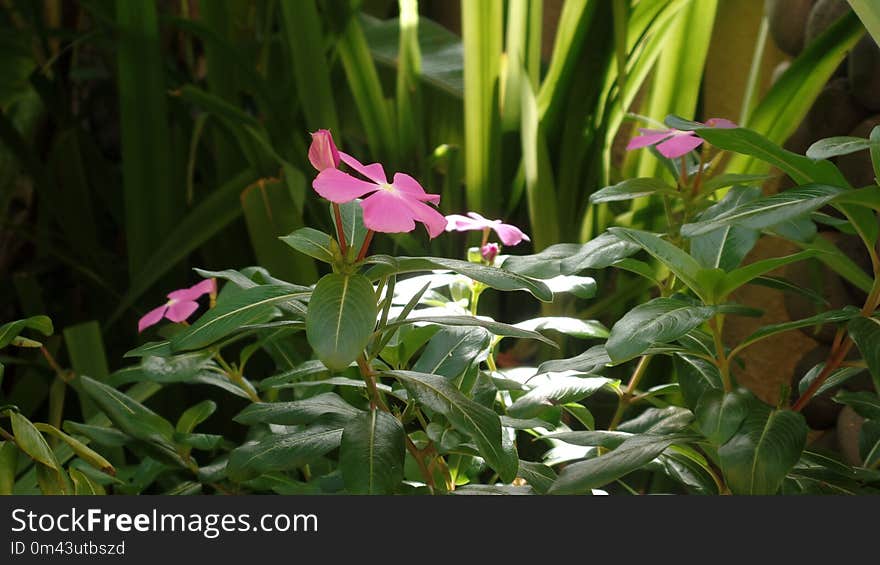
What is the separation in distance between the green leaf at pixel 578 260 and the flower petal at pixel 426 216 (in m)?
0.07

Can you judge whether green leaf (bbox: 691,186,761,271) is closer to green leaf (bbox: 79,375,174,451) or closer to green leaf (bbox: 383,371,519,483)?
green leaf (bbox: 383,371,519,483)

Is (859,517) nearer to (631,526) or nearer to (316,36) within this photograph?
(631,526)

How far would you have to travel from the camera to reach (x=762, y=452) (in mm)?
416

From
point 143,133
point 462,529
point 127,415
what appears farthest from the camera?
point 143,133

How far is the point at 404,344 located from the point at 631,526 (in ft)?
0.72

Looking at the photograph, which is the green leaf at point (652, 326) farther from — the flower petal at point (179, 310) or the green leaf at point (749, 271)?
the flower petal at point (179, 310)

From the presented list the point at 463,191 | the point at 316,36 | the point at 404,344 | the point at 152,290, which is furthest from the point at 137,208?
the point at 404,344

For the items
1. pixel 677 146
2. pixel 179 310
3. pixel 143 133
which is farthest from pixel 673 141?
pixel 143 133

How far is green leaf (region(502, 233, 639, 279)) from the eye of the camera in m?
0.48

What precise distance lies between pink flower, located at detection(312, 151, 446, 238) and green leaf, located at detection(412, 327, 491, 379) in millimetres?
112

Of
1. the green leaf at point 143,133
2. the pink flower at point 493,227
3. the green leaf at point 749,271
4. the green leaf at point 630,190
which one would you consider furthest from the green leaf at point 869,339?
the green leaf at point 143,133

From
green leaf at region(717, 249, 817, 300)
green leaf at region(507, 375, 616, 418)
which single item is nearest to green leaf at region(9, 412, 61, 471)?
green leaf at region(507, 375, 616, 418)

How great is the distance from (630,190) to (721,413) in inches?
6.1

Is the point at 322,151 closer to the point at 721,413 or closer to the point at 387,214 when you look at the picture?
the point at 387,214
